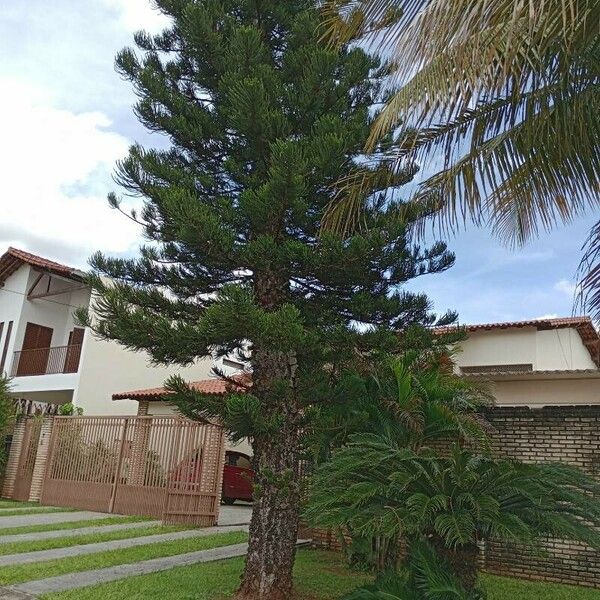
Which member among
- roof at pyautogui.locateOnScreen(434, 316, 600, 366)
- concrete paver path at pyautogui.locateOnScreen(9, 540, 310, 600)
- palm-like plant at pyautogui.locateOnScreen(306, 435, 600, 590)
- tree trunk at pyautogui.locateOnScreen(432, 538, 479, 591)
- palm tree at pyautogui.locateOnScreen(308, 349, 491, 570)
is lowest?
concrete paver path at pyautogui.locateOnScreen(9, 540, 310, 600)

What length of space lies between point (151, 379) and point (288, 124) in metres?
18.5

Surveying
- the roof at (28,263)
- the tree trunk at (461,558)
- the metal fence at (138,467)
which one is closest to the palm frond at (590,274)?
the tree trunk at (461,558)

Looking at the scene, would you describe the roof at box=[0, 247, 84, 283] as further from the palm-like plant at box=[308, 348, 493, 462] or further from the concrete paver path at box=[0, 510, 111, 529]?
the palm-like plant at box=[308, 348, 493, 462]

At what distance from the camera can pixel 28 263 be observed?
24.2m

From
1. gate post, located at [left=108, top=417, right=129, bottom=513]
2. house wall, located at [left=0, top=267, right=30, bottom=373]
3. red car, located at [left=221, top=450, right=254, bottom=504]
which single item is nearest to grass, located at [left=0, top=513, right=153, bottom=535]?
gate post, located at [left=108, top=417, right=129, bottom=513]

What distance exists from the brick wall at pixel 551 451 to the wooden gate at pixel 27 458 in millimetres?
13285

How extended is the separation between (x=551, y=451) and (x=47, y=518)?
10464 millimetres

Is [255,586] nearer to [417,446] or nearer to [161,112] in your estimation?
[417,446]

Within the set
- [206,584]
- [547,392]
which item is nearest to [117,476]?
[206,584]

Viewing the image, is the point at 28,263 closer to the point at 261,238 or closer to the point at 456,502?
the point at 261,238

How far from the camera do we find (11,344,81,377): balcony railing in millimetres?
22680

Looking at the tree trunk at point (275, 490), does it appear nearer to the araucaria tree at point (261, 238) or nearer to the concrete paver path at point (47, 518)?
the araucaria tree at point (261, 238)

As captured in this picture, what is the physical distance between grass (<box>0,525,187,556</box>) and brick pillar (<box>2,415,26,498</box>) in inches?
291

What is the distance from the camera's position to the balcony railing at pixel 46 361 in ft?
74.4
